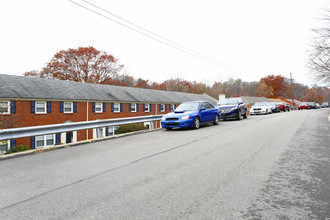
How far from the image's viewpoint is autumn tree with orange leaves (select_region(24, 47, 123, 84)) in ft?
147

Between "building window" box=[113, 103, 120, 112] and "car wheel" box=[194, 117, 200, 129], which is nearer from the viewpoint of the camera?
"car wheel" box=[194, 117, 200, 129]

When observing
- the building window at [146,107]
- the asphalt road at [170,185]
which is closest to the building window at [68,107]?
the building window at [146,107]

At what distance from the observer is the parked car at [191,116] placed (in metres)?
11.9

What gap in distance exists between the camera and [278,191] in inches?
141

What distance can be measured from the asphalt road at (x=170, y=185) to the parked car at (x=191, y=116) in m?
5.32

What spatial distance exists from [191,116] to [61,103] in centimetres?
1771

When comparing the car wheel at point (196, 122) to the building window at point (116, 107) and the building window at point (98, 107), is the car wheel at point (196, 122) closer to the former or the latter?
the building window at point (98, 107)

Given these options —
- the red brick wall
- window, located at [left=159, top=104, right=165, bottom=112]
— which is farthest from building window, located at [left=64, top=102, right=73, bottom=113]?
window, located at [left=159, top=104, right=165, bottom=112]

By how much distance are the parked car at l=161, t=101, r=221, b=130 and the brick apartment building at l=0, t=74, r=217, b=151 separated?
38.5ft

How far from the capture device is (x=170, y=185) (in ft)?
12.6

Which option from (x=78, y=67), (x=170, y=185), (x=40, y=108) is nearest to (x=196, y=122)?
(x=170, y=185)

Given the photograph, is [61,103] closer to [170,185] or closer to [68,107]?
[68,107]

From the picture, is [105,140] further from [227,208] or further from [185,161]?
[227,208]

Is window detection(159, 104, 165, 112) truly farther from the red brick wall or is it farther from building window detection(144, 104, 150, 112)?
the red brick wall
